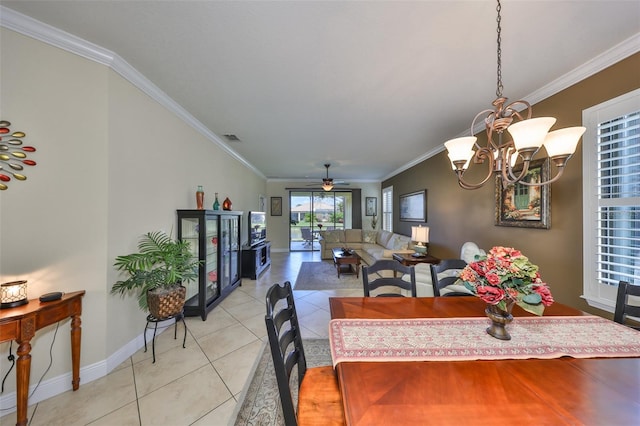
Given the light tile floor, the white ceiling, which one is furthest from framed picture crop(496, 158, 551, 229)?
the light tile floor

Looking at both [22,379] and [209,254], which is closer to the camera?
[22,379]

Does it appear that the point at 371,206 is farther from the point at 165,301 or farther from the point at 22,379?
Result: the point at 22,379

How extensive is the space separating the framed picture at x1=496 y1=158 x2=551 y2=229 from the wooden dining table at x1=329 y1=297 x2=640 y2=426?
1.77 metres

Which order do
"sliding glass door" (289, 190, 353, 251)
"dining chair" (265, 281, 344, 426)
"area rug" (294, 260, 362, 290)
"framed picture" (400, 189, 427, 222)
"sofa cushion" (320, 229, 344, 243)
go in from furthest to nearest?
"sliding glass door" (289, 190, 353, 251) → "sofa cushion" (320, 229, 344, 243) → "framed picture" (400, 189, 427, 222) → "area rug" (294, 260, 362, 290) → "dining chair" (265, 281, 344, 426)

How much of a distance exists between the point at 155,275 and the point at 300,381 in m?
1.74

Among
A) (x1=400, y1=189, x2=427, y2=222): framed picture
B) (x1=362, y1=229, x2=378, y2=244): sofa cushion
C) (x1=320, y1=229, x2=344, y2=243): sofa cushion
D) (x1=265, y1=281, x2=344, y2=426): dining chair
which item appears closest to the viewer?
(x1=265, y1=281, x2=344, y2=426): dining chair

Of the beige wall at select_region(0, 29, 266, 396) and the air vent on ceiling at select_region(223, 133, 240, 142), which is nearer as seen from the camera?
the beige wall at select_region(0, 29, 266, 396)

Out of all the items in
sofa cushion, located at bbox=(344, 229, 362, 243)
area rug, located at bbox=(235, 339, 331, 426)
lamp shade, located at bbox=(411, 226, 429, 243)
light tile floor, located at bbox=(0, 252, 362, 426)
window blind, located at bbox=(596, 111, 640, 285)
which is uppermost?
window blind, located at bbox=(596, 111, 640, 285)

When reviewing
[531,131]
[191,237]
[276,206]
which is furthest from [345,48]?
[276,206]

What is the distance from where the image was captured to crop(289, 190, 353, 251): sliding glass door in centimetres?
835

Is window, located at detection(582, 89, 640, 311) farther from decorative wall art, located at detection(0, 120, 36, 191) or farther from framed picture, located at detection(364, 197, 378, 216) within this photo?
framed picture, located at detection(364, 197, 378, 216)

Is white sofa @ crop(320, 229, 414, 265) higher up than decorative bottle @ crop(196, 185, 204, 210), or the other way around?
decorative bottle @ crop(196, 185, 204, 210)

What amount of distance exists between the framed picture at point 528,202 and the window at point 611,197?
32 centimetres

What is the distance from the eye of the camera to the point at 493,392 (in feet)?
2.69
